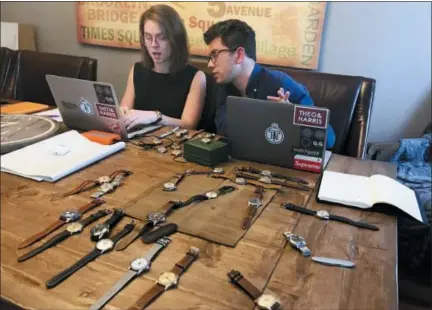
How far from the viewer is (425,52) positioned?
201cm

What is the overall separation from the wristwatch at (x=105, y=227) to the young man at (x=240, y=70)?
613mm

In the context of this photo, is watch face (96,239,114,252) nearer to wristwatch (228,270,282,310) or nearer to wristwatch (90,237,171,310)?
wristwatch (90,237,171,310)

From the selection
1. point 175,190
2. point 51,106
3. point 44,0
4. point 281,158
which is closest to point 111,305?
point 175,190

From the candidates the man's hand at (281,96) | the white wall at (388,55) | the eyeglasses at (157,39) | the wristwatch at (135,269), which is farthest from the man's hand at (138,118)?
the white wall at (388,55)

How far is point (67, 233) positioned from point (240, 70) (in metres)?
0.87

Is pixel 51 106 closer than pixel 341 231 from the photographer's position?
No

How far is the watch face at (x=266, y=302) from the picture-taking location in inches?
22.6

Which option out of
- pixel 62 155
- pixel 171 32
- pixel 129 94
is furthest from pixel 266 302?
pixel 129 94

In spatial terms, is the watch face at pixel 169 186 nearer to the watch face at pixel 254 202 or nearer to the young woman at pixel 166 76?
the watch face at pixel 254 202

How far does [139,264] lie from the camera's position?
2.09 feet

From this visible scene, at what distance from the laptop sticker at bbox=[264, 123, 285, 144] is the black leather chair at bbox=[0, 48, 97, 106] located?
57 cm

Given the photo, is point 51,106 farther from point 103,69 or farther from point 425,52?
point 425,52

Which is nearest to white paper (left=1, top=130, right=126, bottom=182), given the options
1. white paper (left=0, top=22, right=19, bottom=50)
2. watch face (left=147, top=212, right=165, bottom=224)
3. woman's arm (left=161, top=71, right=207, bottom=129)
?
watch face (left=147, top=212, right=165, bottom=224)

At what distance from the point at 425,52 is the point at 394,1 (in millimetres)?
280
